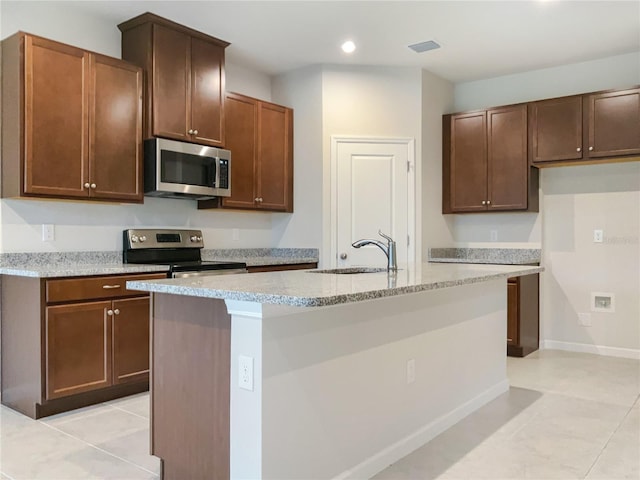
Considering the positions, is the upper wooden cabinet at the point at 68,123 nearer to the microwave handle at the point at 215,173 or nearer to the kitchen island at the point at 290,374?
the microwave handle at the point at 215,173

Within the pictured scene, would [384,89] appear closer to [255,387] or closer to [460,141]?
[460,141]

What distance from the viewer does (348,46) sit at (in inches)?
169

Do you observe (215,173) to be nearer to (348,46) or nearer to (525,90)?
(348,46)

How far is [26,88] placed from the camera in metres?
3.07

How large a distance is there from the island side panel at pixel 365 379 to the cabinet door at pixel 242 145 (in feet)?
7.34

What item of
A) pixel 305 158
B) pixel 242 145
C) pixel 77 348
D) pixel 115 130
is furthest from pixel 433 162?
pixel 77 348

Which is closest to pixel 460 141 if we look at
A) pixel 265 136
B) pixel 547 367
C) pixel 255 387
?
pixel 265 136

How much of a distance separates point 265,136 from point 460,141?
1.93 m

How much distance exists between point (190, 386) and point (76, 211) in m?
2.15

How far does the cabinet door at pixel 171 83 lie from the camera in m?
3.72

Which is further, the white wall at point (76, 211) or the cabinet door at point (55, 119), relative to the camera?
the white wall at point (76, 211)

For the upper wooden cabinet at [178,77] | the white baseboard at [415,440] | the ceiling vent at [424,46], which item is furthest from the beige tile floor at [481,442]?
the ceiling vent at [424,46]

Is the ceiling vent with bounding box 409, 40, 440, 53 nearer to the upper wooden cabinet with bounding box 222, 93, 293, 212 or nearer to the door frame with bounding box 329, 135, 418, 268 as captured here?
the door frame with bounding box 329, 135, 418, 268

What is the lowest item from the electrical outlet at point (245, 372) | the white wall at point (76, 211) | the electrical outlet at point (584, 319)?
the electrical outlet at point (584, 319)
